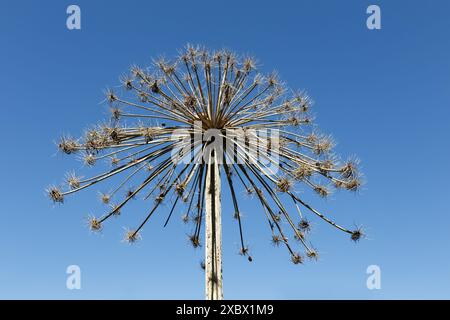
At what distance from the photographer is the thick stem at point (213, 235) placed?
12.6 metres

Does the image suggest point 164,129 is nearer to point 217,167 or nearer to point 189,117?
point 189,117

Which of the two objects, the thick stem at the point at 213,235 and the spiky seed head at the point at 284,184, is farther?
the spiky seed head at the point at 284,184

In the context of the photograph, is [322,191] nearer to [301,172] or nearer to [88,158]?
[301,172]

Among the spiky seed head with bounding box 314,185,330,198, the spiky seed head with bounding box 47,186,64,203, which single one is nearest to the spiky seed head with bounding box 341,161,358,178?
the spiky seed head with bounding box 314,185,330,198

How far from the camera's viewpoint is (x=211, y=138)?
548 inches

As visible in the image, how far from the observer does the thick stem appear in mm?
12602

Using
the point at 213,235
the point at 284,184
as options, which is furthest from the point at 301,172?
the point at 213,235

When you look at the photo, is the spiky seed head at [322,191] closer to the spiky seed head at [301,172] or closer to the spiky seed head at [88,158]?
the spiky seed head at [301,172]

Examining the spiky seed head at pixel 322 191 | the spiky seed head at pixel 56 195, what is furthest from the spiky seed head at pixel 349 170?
the spiky seed head at pixel 56 195

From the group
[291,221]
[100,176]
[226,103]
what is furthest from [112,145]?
[291,221]

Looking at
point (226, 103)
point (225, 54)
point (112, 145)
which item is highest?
point (225, 54)
